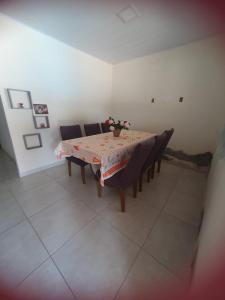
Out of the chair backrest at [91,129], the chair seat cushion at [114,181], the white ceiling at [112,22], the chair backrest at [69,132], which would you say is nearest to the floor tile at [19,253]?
the chair seat cushion at [114,181]

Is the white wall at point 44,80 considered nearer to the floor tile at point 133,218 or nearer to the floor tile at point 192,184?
the floor tile at point 133,218

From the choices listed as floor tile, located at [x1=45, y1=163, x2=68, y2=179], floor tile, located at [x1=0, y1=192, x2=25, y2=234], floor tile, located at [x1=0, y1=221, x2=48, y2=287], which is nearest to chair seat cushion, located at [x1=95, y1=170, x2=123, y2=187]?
floor tile, located at [x1=0, y1=221, x2=48, y2=287]

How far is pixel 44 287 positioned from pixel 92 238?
0.44m

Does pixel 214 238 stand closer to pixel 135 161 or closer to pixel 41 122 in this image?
pixel 135 161

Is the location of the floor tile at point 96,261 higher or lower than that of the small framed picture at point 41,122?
lower

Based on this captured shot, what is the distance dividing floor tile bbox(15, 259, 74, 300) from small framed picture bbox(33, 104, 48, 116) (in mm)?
2173

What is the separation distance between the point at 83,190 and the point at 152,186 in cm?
113

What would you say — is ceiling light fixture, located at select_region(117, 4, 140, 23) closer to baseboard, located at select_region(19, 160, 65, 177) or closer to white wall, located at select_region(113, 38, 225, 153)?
white wall, located at select_region(113, 38, 225, 153)

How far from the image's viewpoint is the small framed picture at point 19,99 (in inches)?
72.2

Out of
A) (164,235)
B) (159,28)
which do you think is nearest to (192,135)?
(159,28)

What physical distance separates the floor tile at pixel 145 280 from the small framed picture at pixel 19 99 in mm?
2578

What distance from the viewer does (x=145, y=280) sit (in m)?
0.88

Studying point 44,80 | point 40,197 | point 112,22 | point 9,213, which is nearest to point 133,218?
point 40,197

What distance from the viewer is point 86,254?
3.38ft
